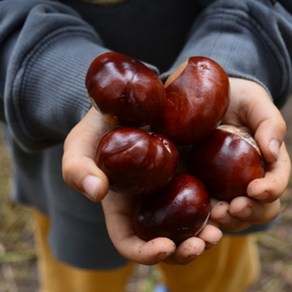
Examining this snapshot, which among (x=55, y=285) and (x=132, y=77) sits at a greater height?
(x=132, y=77)

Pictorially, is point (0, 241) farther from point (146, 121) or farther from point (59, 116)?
point (146, 121)

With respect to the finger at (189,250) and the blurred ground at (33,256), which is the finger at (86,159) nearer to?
the finger at (189,250)

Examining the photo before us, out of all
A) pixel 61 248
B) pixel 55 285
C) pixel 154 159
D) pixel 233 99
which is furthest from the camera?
pixel 55 285

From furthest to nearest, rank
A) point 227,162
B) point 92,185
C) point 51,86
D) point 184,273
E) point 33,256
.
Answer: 1. point 33,256
2. point 184,273
3. point 51,86
4. point 227,162
5. point 92,185

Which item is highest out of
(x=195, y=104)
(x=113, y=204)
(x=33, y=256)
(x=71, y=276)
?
(x=195, y=104)

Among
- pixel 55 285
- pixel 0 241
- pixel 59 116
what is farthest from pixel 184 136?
pixel 0 241

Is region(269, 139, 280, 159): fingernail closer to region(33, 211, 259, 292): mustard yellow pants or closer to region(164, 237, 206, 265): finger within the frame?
region(164, 237, 206, 265): finger

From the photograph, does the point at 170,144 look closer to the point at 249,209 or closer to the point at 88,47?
the point at 249,209

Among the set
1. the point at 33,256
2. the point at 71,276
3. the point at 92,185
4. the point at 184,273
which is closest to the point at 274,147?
the point at 92,185
